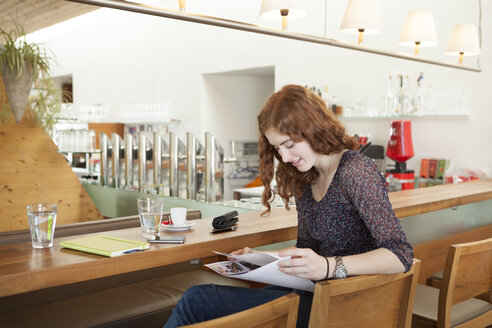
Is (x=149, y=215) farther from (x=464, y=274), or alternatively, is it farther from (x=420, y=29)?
(x=420, y=29)

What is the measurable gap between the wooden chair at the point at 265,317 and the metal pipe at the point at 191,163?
2.74 meters

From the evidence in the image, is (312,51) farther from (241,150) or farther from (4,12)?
(4,12)

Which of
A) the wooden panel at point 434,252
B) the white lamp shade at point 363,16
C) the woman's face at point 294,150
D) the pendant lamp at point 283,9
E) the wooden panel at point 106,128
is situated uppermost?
the white lamp shade at point 363,16

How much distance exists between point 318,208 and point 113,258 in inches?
28.8

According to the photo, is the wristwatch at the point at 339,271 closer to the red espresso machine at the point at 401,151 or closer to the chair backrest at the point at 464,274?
the chair backrest at the point at 464,274

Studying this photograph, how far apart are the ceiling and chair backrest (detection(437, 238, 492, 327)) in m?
4.37

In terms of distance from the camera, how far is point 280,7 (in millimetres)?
2576

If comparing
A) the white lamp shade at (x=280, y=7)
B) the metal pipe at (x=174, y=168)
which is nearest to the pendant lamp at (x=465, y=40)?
the white lamp shade at (x=280, y=7)

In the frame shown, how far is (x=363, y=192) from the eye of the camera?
1.62 metres

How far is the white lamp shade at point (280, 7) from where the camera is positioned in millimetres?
2570

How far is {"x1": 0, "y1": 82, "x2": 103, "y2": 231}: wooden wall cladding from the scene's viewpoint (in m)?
4.43

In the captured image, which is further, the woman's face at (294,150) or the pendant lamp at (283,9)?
the pendant lamp at (283,9)

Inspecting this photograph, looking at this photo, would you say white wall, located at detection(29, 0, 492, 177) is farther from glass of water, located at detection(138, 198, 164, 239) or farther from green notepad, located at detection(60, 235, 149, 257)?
green notepad, located at detection(60, 235, 149, 257)

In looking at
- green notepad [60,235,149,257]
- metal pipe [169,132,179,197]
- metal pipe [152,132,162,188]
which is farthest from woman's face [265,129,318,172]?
metal pipe [152,132,162,188]
